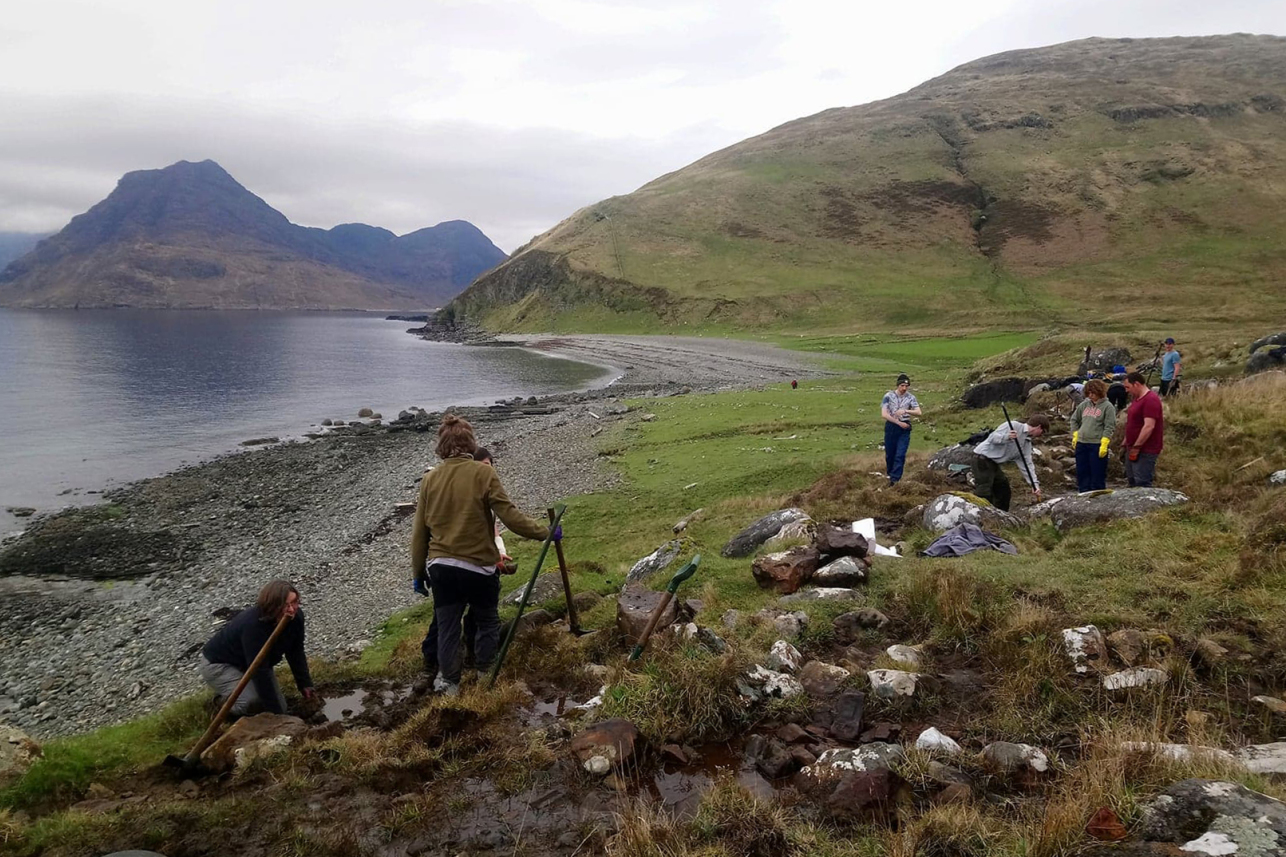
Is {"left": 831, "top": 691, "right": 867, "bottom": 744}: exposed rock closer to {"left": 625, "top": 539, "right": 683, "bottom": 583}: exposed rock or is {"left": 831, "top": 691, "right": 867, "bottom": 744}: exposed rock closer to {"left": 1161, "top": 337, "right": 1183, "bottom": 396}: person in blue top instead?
{"left": 625, "top": 539, "right": 683, "bottom": 583}: exposed rock

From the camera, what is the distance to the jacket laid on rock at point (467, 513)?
7965 millimetres

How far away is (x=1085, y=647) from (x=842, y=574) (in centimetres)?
324

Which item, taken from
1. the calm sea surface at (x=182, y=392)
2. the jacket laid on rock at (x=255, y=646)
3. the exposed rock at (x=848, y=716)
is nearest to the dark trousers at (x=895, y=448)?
the exposed rock at (x=848, y=716)

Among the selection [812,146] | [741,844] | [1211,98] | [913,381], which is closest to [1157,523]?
[741,844]

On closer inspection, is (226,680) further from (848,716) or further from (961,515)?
(961,515)

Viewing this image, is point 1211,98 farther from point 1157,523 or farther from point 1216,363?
point 1157,523

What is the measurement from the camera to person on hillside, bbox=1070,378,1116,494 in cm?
1304

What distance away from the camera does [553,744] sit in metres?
6.47

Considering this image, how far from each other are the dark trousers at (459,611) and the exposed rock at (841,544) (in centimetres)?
509

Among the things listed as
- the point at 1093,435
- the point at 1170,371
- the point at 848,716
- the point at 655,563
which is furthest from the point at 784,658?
the point at 1170,371

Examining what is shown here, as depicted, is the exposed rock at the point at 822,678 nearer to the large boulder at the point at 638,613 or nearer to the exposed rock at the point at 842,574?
the large boulder at the point at 638,613

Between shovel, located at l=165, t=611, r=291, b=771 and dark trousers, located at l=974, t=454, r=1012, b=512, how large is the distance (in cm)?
1253

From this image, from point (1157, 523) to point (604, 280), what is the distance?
409ft

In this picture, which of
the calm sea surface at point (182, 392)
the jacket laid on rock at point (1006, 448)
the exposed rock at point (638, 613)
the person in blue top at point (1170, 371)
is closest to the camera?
the exposed rock at point (638, 613)
